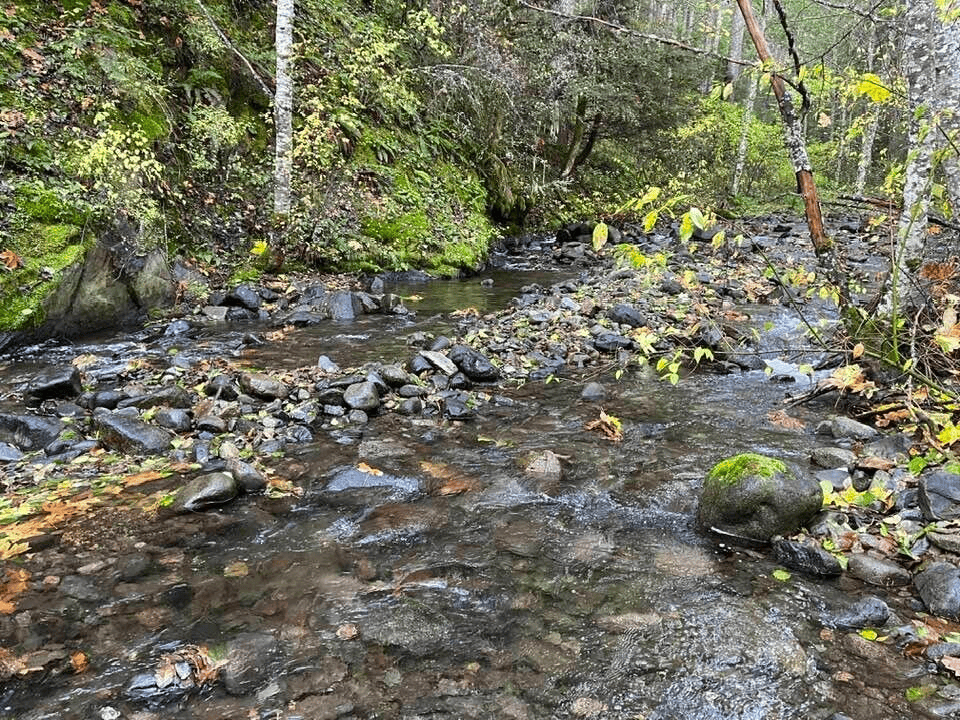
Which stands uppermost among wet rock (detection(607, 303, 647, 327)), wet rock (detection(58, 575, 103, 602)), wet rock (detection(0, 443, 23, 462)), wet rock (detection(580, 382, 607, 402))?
wet rock (detection(607, 303, 647, 327))

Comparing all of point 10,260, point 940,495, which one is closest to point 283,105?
point 10,260

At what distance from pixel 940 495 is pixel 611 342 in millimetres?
5128

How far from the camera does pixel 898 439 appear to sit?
5.36m

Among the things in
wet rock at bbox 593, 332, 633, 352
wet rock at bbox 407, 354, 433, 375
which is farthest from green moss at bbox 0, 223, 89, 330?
wet rock at bbox 593, 332, 633, 352

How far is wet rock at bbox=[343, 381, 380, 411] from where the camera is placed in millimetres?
6863

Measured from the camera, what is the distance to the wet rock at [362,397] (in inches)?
270

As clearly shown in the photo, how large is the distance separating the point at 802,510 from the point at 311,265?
1007 cm

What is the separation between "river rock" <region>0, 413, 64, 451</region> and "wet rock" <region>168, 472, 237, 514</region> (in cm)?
182

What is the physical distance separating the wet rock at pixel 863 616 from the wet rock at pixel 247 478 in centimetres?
413

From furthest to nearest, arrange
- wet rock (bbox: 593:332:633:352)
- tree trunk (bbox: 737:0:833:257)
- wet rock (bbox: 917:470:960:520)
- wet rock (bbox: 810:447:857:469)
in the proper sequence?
wet rock (bbox: 593:332:633:352) → tree trunk (bbox: 737:0:833:257) → wet rock (bbox: 810:447:857:469) → wet rock (bbox: 917:470:960:520)

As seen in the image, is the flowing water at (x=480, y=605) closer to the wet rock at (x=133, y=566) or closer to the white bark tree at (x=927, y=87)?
the wet rock at (x=133, y=566)

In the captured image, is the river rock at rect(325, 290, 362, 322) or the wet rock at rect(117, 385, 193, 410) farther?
the river rock at rect(325, 290, 362, 322)

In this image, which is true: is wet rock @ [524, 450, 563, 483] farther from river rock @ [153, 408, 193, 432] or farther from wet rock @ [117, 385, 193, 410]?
wet rock @ [117, 385, 193, 410]

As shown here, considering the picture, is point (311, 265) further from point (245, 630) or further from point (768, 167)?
point (768, 167)
